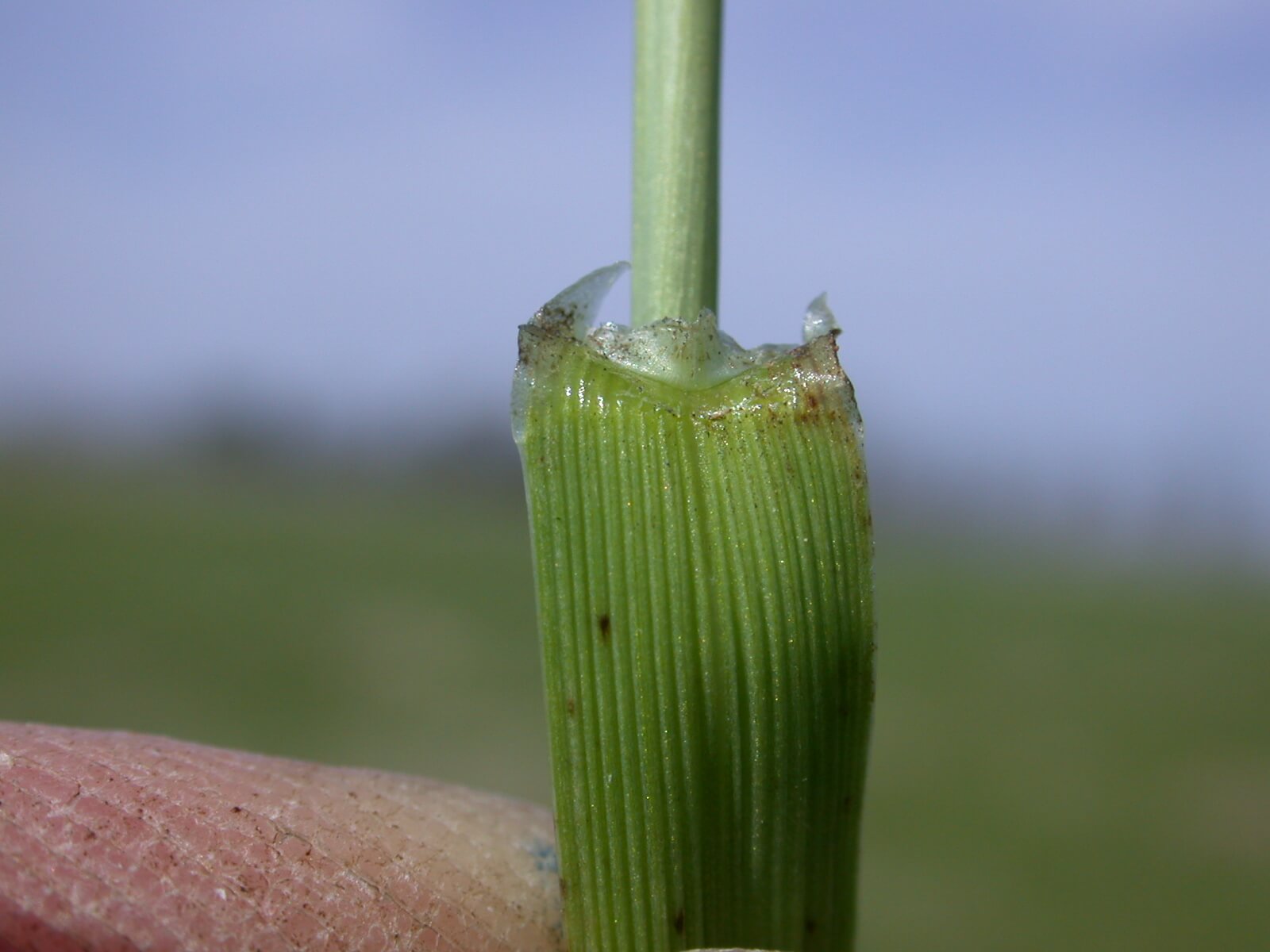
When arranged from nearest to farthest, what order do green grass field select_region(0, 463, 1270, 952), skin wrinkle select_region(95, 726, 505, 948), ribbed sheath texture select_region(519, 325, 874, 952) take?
ribbed sheath texture select_region(519, 325, 874, 952), skin wrinkle select_region(95, 726, 505, 948), green grass field select_region(0, 463, 1270, 952)

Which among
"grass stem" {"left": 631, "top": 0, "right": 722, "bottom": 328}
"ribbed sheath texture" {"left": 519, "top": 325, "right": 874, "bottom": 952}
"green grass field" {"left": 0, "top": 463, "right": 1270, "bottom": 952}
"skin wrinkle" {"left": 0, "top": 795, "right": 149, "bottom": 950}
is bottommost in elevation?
"green grass field" {"left": 0, "top": 463, "right": 1270, "bottom": 952}

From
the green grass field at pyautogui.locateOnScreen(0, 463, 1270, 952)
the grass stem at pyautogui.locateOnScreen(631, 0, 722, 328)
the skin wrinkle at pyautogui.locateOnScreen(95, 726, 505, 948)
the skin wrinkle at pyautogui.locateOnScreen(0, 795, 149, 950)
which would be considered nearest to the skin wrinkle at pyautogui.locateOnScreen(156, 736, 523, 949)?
the skin wrinkle at pyautogui.locateOnScreen(95, 726, 505, 948)

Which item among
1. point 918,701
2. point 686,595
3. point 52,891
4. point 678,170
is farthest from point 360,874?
point 918,701

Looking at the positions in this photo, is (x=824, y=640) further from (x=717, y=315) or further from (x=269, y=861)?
(x=269, y=861)

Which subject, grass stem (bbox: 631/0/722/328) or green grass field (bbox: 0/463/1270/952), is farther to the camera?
green grass field (bbox: 0/463/1270/952)

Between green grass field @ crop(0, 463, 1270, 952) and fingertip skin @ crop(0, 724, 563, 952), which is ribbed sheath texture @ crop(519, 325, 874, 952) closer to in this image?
fingertip skin @ crop(0, 724, 563, 952)

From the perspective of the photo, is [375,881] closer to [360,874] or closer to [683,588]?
[360,874]

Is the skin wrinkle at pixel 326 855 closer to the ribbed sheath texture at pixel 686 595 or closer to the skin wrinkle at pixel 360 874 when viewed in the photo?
the skin wrinkle at pixel 360 874

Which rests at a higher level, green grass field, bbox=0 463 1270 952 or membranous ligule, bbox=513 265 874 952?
membranous ligule, bbox=513 265 874 952
